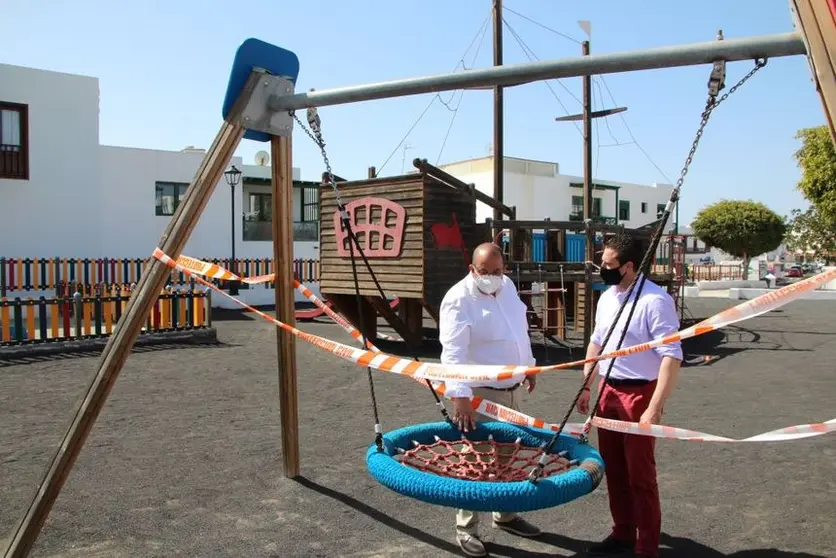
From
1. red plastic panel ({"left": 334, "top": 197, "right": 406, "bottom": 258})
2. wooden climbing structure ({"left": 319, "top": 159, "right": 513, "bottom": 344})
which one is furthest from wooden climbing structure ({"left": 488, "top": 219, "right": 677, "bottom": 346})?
red plastic panel ({"left": 334, "top": 197, "right": 406, "bottom": 258})

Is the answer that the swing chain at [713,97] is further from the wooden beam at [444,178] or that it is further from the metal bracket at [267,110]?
the wooden beam at [444,178]

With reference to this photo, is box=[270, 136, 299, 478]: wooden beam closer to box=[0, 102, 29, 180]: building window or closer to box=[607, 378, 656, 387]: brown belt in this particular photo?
box=[607, 378, 656, 387]: brown belt

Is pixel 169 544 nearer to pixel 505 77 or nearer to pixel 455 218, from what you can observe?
pixel 505 77

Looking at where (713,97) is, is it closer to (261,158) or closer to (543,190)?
(261,158)

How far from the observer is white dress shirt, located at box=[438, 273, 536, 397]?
399 cm

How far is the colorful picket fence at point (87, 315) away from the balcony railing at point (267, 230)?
1281 centimetres

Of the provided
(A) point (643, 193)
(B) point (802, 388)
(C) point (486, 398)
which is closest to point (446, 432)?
Result: (C) point (486, 398)

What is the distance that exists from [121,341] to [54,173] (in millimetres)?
20702

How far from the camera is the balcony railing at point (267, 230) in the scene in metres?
27.1

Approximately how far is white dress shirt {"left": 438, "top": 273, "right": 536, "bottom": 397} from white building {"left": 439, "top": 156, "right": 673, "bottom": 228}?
146 ft

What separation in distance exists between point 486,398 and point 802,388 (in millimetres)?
7058

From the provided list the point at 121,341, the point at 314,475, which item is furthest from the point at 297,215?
the point at 121,341

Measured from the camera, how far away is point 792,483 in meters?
5.17

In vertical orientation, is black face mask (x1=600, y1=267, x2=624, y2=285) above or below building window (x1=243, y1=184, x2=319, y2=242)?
below
